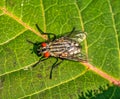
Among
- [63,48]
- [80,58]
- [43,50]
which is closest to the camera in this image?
[80,58]

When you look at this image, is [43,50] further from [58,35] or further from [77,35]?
[77,35]

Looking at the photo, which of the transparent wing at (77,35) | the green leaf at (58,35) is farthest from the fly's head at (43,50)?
the transparent wing at (77,35)

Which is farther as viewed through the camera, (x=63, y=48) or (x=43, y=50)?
(x=63, y=48)

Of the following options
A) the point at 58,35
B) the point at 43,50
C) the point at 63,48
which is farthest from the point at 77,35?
the point at 43,50

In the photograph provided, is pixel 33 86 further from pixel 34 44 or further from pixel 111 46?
pixel 111 46

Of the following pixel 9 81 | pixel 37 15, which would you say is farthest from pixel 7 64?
pixel 37 15

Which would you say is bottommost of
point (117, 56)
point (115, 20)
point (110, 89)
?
point (110, 89)
